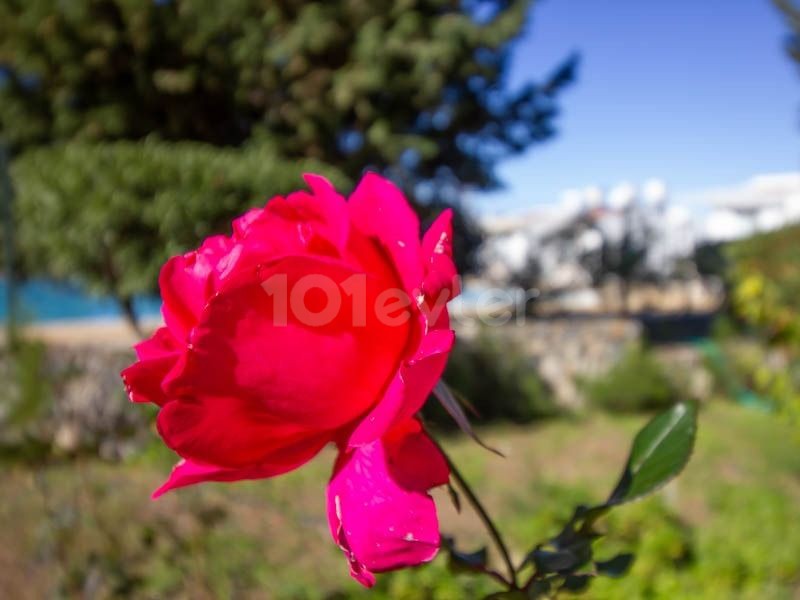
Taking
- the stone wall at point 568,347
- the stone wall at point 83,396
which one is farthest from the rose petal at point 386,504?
the stone wall at point 568,347

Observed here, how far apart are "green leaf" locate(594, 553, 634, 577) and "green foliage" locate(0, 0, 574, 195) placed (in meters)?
8.64

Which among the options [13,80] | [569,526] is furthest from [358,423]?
[13,80]

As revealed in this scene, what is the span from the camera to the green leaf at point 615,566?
592 mm

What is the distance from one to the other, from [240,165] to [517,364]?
3470 mm

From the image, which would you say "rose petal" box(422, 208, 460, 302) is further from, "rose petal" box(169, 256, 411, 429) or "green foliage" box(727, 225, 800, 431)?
"green foliage" box(727, 225, 800, 431)

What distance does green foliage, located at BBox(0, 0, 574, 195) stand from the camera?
8898 mm

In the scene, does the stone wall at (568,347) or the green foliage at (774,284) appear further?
the stone wall at (568,347)

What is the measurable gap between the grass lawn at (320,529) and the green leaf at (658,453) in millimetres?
533

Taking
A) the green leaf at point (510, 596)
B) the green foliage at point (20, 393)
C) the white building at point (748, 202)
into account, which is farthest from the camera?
the white building at point (748, 202)

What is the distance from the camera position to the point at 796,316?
3.66 metres

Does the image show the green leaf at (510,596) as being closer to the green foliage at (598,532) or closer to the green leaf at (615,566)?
the green foliage at (598,532)

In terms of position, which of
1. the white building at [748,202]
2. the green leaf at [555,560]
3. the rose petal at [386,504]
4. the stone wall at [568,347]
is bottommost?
the white building at [748,202]

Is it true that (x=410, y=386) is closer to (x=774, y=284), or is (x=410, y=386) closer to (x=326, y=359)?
(x=326, y=359)

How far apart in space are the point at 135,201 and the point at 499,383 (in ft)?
12.3
